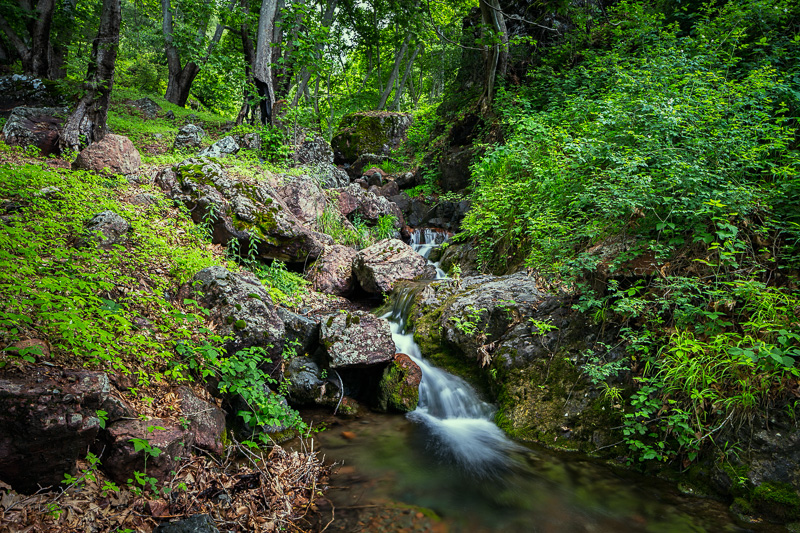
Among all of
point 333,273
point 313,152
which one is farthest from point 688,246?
point 313,152

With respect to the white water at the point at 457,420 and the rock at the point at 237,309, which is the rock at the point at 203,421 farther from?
the white water at the point at 457,420

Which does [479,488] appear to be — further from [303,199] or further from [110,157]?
[110,157]

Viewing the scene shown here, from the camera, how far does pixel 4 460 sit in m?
2.15

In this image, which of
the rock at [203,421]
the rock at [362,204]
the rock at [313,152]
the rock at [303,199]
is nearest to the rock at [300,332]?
the rock at [203,421]

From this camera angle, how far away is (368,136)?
16.6m

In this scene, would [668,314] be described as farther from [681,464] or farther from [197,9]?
[197,9]

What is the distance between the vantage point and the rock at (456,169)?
12.5m

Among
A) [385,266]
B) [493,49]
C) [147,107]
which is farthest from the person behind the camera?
[147,107]

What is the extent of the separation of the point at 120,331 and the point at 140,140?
1039 cm

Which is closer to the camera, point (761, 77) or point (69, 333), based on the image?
point (69, 333)

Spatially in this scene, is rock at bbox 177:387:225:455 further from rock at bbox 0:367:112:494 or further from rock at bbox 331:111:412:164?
rock at bbox 331:111:412:164

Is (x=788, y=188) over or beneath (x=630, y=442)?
over

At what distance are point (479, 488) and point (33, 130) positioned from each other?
36.2ft

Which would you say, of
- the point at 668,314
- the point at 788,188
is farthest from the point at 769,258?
the point at 668,314
